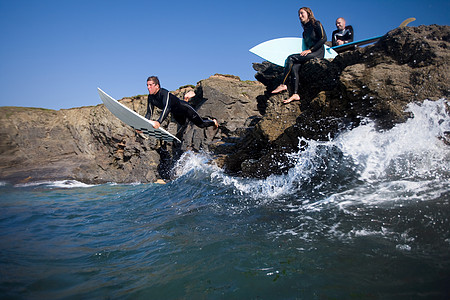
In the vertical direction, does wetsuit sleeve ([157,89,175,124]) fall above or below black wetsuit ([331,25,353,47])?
below

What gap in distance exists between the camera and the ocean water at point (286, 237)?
176 centimetres

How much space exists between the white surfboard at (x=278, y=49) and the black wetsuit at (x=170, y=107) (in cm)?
266

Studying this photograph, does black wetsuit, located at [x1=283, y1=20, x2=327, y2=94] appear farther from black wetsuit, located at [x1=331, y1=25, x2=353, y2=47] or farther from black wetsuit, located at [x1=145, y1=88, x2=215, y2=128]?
black wetsuit, located at [x1=145, y1=88, x2=215, y2=128]

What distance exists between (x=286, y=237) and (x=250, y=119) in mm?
8224

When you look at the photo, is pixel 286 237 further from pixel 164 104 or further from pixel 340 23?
pixel 340 23

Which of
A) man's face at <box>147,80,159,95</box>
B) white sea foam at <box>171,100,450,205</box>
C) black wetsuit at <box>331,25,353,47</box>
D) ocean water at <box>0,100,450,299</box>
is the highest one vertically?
black wetsuit at <box>331,25,353,47</box>

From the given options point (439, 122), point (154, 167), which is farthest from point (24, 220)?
point (154, 167)

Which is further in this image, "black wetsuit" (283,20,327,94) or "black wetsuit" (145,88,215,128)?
"black wetsuit" (145,88,215,128)

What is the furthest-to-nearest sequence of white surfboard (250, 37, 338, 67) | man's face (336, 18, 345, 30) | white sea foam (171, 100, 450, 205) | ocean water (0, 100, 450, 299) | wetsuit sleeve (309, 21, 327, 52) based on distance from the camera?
white surfboard (250, 37, 338, 67), man's face (336, 18, 345, 30), wetsuit sleeve (309, 21, 327, 52), white sea foam (171, 100, 450, 205), ocean water (0, 100, 450, 299)

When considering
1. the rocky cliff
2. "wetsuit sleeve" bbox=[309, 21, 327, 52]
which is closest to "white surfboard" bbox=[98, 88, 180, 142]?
the rocky cliff

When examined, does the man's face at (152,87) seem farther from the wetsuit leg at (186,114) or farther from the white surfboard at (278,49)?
the white surfboard at (278,49)

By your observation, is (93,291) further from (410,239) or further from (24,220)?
(24,220)

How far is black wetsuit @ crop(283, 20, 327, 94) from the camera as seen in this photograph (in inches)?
231

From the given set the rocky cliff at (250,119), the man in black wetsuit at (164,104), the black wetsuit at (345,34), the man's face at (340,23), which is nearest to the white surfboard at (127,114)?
the man in black wetsuit at (164,104)
